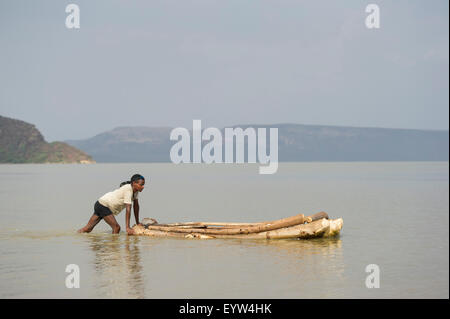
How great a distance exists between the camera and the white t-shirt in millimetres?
15461

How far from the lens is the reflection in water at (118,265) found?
33.1ft

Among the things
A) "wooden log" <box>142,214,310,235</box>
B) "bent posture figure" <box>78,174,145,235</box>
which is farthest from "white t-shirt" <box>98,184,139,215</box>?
"wooden log" <box>142,214,310,235</box>

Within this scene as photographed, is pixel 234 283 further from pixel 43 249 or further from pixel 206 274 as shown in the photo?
pixel 43 249

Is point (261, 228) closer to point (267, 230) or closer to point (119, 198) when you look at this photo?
point (267, 230)

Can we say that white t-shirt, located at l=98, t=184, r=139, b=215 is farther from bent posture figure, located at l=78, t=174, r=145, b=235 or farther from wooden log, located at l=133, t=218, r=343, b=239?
wooden log, located at l=133, t=218, r=343, b=239

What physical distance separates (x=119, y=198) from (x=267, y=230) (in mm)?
4185

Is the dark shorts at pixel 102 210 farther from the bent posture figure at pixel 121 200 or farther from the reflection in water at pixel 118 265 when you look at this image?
the reflection in water at pixel 118 265

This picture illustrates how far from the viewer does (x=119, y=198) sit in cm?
1586

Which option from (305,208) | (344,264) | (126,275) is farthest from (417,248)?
(305,208)

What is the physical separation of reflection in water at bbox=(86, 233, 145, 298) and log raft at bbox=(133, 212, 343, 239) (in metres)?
0.87

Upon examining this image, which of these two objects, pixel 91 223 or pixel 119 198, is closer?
pixel 119 198

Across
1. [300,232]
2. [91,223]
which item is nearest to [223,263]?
[300,232]

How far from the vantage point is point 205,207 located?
100.0 ft
